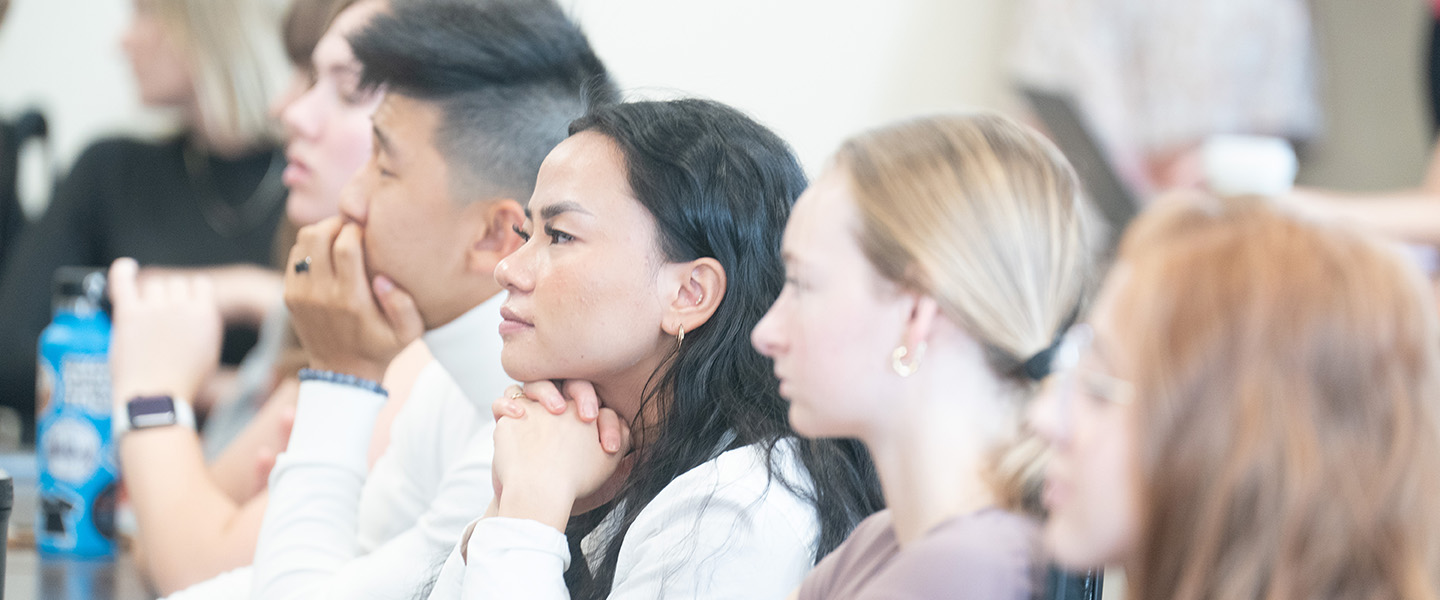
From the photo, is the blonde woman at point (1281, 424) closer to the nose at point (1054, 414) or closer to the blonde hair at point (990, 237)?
the nose at point (1054, 414)

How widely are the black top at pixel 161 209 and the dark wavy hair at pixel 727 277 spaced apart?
1300 mm

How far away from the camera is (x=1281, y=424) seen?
21.1 inches

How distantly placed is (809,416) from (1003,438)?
4.3 inches

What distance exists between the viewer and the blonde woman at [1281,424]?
54cm

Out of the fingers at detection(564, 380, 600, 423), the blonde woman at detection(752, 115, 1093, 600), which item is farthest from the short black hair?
the blonde woman at detection(752, 115, 1093, 600)

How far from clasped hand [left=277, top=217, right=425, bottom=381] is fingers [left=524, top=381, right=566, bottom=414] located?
261 mm

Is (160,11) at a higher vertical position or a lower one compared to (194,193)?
higher

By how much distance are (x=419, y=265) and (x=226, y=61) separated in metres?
1.06

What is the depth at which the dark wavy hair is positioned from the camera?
0.99 m

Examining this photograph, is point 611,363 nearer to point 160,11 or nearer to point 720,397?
point 720,397

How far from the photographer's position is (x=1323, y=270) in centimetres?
55

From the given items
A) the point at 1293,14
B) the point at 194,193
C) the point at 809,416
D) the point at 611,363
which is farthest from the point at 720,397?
the point at 1293,14

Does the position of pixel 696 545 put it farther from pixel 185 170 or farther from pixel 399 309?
pixel 185 170

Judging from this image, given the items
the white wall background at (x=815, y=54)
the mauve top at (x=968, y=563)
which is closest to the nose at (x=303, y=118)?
the mauve top at (x=968, y=563)
